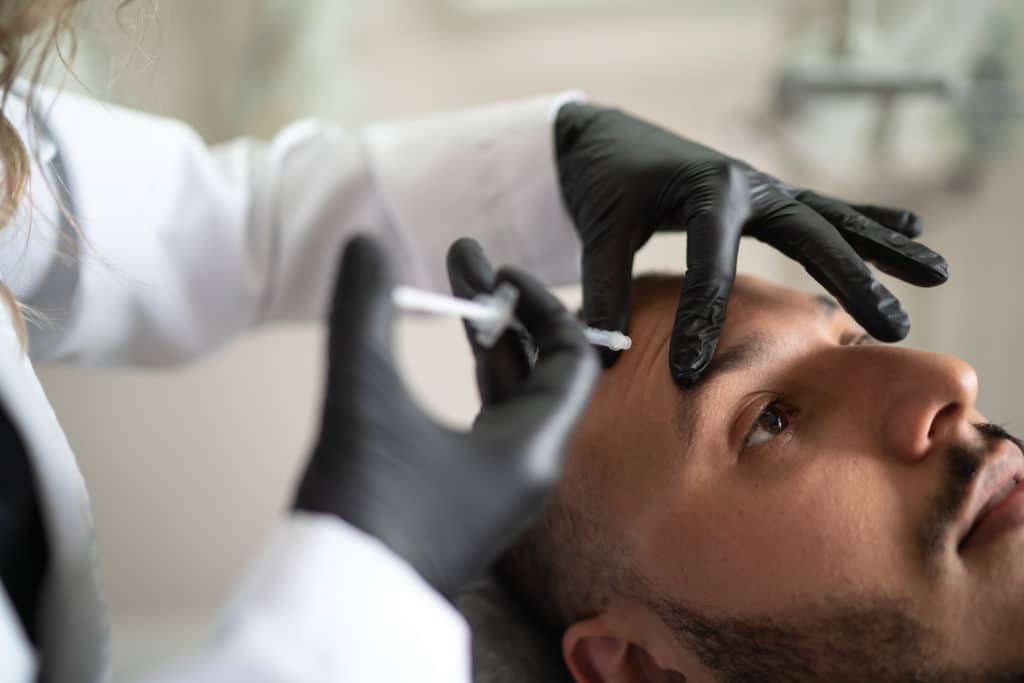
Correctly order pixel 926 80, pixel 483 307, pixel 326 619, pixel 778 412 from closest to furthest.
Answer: pixel 326 619, pixel 483 307, pixel 778 412, pixel 926 80

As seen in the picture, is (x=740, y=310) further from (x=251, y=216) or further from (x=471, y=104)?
(x=471, y=104)

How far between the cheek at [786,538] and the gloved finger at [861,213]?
28cm

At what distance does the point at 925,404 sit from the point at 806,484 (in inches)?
5.2

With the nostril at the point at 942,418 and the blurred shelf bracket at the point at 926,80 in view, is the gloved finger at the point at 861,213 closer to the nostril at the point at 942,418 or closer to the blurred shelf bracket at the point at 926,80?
the nostril at the point at 942,418

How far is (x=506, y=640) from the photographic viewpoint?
967 mm

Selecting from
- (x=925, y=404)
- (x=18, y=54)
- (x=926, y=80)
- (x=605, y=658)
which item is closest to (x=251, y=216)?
(x=18, y=54)

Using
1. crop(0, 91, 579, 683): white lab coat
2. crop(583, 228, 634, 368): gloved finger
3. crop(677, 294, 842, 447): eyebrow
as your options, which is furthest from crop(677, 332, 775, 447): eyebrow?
crop(0, 91, 579, 683): white lab coat

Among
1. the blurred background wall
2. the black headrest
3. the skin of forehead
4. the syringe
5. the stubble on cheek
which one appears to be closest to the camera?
the syringe

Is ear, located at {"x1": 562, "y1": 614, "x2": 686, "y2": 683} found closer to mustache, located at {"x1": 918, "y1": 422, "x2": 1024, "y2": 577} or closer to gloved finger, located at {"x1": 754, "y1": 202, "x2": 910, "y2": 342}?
mustache, located at {"x1": 918, "y1": 422, "x2": 1024, "y2": 577}

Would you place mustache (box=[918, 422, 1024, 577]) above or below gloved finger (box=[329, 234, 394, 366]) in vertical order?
below

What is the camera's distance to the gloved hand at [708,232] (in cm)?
81

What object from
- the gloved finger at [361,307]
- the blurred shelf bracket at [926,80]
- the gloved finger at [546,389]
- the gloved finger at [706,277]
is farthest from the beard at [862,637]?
the blurred shelf bracket at [926,80]

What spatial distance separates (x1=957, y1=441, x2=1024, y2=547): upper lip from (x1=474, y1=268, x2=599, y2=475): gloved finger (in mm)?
405

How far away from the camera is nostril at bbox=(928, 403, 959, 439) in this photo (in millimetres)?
784
